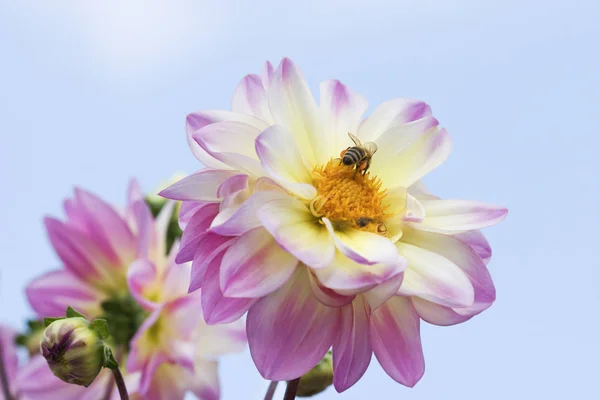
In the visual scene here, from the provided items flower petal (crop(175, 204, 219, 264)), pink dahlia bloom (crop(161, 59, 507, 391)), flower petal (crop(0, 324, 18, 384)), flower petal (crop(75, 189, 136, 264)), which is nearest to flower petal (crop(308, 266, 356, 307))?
pink dahlia bloom (crop(161, 59, 507, 391))

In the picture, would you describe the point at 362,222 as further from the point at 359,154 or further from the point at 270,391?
the point at 270,391

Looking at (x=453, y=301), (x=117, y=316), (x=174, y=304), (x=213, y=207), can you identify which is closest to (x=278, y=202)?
(x=213, y=207)

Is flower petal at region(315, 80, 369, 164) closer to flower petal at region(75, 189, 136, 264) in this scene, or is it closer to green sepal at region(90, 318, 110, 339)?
green sepal at region(90, 318, 110, 339)

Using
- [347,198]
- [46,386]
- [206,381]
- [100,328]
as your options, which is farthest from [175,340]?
[347,198]

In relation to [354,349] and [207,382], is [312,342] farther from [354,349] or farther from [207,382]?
[207,382]

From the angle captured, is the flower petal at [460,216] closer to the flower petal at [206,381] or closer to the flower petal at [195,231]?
the flower petal at [195,231]

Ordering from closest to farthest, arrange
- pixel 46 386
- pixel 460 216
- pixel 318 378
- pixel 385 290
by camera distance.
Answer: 1. pixel 385 290
2. pixel 460 216
3. pixel 318 378
4. pixel 46 386
